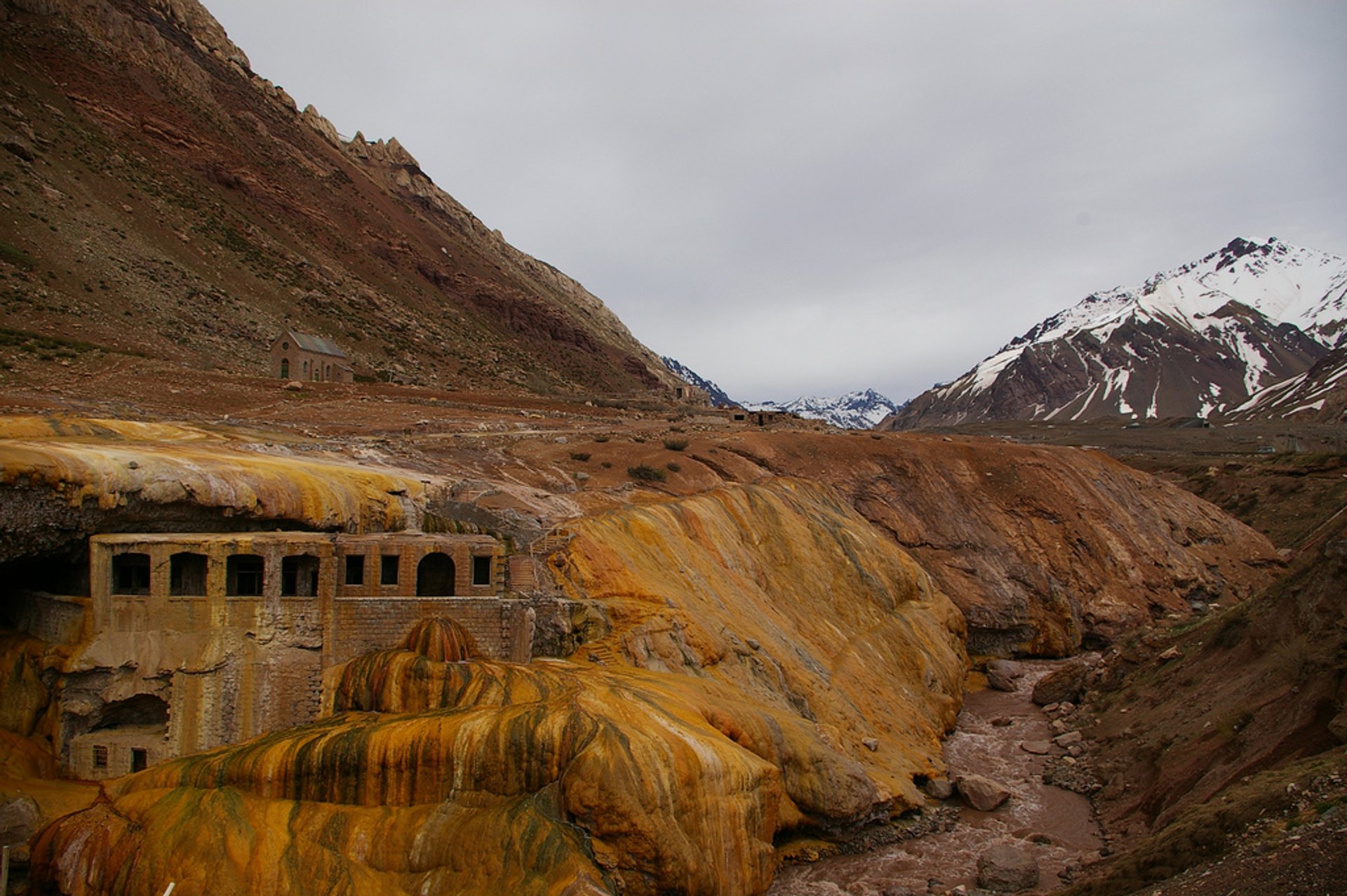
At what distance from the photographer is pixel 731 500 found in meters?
29.3

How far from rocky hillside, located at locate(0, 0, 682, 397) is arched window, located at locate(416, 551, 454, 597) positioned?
26.5m

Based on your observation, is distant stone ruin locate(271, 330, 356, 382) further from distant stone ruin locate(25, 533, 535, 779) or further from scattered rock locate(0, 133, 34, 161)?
distant stone ruin locate(25, 533, 535, 779)

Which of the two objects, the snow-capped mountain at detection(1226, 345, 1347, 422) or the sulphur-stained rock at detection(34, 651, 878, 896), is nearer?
the sulphur-stained rock at detection(34, 651, 878, 896)

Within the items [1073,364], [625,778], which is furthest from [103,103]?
[1073,364]

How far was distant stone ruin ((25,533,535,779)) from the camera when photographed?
16.3 m

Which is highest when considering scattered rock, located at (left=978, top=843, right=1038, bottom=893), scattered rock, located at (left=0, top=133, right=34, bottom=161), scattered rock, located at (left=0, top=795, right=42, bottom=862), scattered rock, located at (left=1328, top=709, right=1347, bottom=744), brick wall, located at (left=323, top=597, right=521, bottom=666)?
scattered rock, located at (left=0, top=133, right=34, bottom=161)

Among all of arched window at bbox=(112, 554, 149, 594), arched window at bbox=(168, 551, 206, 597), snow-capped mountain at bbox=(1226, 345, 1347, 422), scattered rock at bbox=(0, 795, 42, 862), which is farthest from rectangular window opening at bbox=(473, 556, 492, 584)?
snow-capped mountain at bbox=(1226, 345, 1347, 422)

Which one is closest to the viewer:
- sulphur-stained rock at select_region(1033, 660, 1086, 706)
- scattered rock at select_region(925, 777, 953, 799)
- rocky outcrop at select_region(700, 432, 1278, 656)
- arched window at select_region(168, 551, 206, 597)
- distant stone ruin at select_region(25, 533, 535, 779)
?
distant stone ruin at select_region(25, 533, 535, 779)

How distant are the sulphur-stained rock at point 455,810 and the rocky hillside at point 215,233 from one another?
1168 inches

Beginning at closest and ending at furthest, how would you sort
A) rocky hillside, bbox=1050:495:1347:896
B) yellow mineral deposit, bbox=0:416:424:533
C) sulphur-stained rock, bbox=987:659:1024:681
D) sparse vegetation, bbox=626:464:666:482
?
rocky hillside, bbox=1050:495:1347:896, yellow mineral deposit, bbox=0:416:424:533, sparse vegetation, bbox=626:464:666:482, sulphur-stained rock, bbox=987:659:1024:681

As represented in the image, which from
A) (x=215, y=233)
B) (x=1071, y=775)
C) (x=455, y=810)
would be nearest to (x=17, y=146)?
(x=215, y=233)

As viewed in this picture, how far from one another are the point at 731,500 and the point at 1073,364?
558 feet

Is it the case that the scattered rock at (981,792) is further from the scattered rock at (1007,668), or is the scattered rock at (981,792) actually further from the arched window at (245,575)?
the arched window at (245,575)

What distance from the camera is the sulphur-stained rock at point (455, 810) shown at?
44.0ft
